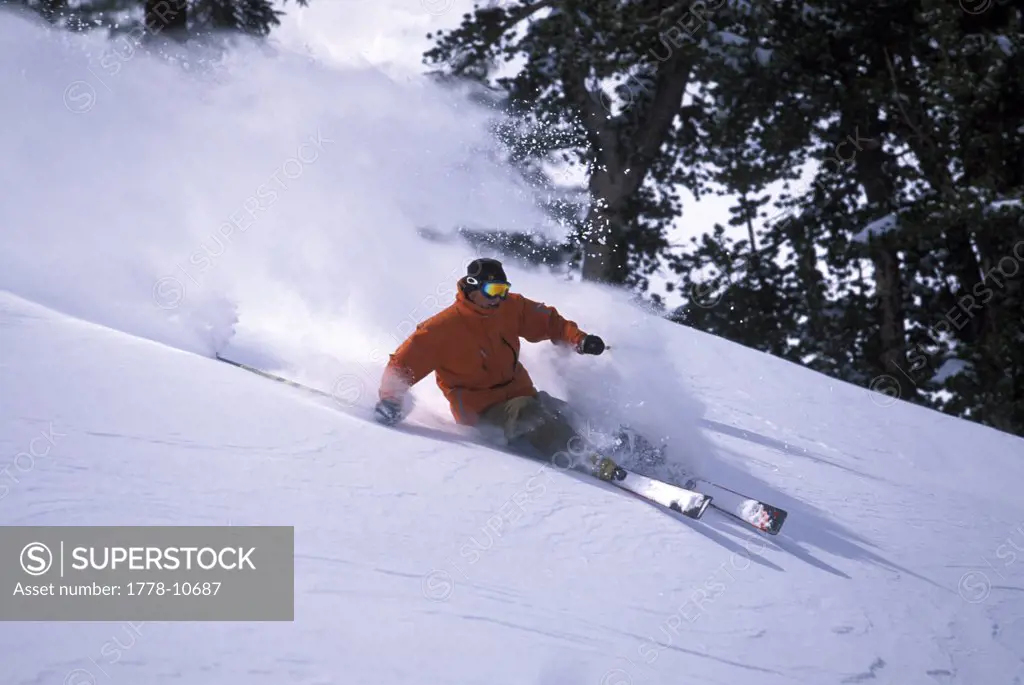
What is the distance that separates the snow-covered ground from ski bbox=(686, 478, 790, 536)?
0.36ft

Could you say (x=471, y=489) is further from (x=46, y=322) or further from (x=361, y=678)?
(x=46, y=322)

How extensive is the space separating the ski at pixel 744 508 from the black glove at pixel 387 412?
1577mm

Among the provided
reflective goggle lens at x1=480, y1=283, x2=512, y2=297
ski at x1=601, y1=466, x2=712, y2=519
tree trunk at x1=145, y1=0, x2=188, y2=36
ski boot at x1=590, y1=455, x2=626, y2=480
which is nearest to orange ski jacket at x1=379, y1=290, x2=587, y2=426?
reflective goggle lens at x1=480, y1=283, x2=512, y2=297

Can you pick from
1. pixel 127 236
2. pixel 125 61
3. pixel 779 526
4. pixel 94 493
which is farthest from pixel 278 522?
pixel 125 61

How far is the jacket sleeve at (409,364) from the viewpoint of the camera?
5062 mm

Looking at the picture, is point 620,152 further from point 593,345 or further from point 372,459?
point 372,459

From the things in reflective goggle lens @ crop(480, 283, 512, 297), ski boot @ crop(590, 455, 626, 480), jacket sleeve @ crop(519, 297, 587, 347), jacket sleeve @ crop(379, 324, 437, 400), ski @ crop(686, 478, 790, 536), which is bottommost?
ski @ crop(686, 478, 790, 536)

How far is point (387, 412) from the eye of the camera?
4.98m

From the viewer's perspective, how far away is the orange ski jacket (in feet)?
16.8

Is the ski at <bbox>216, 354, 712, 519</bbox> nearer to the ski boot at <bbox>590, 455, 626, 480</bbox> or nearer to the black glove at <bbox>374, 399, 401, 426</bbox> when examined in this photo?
the ski boot at <bbox>590, 455, 626, 480</bbox>

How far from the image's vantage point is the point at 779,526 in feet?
14.3

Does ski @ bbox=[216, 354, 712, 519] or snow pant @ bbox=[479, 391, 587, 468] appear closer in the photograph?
ski @ bbox=[216, 354, 712, 519]

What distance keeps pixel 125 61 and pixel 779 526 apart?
9.28 meters

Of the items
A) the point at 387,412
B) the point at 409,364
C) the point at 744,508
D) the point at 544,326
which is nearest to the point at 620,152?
the point at 544,326
